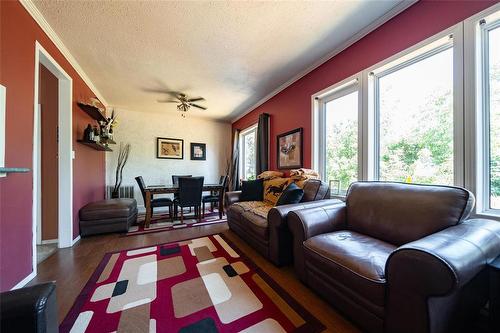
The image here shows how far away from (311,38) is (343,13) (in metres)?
0.43

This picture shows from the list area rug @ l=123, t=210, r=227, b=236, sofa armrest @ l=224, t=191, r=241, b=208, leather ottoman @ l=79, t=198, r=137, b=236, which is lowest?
area rug @ l=123, t=210, r=227, b=236

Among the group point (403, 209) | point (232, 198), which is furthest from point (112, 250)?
point (403, 209)

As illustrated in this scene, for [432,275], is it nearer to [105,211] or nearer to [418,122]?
[418,122]

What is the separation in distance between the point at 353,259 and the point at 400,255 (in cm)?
32

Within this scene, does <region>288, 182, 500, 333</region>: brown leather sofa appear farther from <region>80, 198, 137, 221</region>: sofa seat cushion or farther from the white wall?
the white wall

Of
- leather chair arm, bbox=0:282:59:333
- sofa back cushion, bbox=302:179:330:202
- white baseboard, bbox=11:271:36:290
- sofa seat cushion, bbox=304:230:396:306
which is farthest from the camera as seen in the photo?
sofa back cushion, bbox=302:179:330:202

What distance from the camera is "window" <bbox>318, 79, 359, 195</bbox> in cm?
252

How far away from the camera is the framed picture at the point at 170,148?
5129 mm

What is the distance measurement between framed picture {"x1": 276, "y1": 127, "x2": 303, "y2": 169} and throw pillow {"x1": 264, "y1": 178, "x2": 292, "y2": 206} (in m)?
0.49

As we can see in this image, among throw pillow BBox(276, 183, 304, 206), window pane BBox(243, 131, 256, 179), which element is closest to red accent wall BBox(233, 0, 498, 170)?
throw pillow BBox(276, 183, 304, 206)

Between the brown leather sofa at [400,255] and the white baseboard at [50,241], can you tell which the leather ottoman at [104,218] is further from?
the brown leather sofa at [400,255]

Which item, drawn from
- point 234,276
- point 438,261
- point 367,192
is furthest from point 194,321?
point 367,192

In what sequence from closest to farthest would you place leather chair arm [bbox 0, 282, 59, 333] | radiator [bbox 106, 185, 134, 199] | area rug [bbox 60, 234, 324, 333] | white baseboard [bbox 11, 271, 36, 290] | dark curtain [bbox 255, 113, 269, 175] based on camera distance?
leather chair arm [bbox 0, 282, 59, 333]
area rug [bbox 60, 234, 324, 333]
white baseboard [bbox 11, 271, 36, 290]
dark curtain [bbox 255, 113, 269, 175]
radiator [bbox 106, 185, 134, 199]

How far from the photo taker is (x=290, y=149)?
11.3 ft
